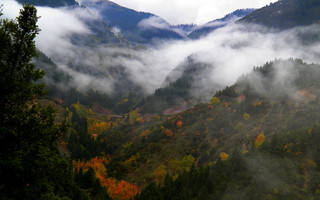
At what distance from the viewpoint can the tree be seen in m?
16.3

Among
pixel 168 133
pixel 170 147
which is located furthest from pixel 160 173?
pixel 168 133

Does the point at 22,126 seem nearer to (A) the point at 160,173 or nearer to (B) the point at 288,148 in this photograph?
(B) the point at 288,148

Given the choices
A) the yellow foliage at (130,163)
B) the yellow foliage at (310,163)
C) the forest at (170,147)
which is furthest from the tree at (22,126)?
the yellow foliage at (130,163)

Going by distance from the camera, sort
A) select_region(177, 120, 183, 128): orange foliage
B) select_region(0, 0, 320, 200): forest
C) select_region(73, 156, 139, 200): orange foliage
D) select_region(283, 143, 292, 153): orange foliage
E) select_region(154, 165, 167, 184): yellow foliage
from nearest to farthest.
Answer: select_region(0, 0, 320, 200): forest < select_region(283, 143, 292, 153): orange foliage < select_region(73, 156, 139, 200): orange foliage < select_region(154, 165, 167, 184): yellow foliage < select_region(177, 120, 183, 128): orange foliage

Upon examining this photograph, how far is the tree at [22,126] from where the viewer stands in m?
16.3

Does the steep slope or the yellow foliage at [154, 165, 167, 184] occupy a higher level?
the steep slope

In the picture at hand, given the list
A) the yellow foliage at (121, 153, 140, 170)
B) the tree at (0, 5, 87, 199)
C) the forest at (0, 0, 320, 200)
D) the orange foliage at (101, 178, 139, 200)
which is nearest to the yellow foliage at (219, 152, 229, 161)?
the forest at (0, 0, 320, 200)

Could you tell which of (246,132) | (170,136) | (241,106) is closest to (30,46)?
(246,132)

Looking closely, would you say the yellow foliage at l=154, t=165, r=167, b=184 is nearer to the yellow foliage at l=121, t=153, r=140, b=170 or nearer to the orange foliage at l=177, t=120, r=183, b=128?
the yellow foliage at l=121, t=153, r=140, b=170

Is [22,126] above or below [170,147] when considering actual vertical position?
above

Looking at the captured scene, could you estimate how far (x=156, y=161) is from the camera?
138 meters

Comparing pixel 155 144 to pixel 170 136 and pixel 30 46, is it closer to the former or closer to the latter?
pixel 170 136

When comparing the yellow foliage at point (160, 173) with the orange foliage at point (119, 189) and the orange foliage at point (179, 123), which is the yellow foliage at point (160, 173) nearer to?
the orange foliage at point (119, 189)

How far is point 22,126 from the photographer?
57.5 ft
